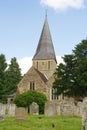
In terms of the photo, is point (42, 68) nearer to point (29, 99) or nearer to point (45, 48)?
point (45, 48)

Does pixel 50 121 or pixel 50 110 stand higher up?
pixel 50 110

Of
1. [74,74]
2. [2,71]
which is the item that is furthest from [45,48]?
[74,74]

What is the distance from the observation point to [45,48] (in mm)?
74062

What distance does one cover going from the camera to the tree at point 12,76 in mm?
81125

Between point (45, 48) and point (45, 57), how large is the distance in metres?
1.89

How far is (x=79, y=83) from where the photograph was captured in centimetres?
5103

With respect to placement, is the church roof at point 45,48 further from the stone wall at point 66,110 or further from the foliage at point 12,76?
the stone wall at point 66,110

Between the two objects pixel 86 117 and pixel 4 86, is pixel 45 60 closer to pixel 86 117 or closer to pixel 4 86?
pixel 4 86

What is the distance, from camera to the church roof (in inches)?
2901

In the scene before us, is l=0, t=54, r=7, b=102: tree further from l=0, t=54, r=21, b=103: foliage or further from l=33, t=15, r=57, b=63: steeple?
l=33, t=15, r=57, b=63: steeple

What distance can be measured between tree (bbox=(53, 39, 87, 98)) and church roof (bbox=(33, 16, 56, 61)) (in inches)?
716

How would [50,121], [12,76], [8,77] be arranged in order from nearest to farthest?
[50,121]
[8,77]
[12,76]

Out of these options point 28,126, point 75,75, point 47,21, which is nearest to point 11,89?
point 47,21

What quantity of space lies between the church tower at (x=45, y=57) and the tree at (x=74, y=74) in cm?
1721
